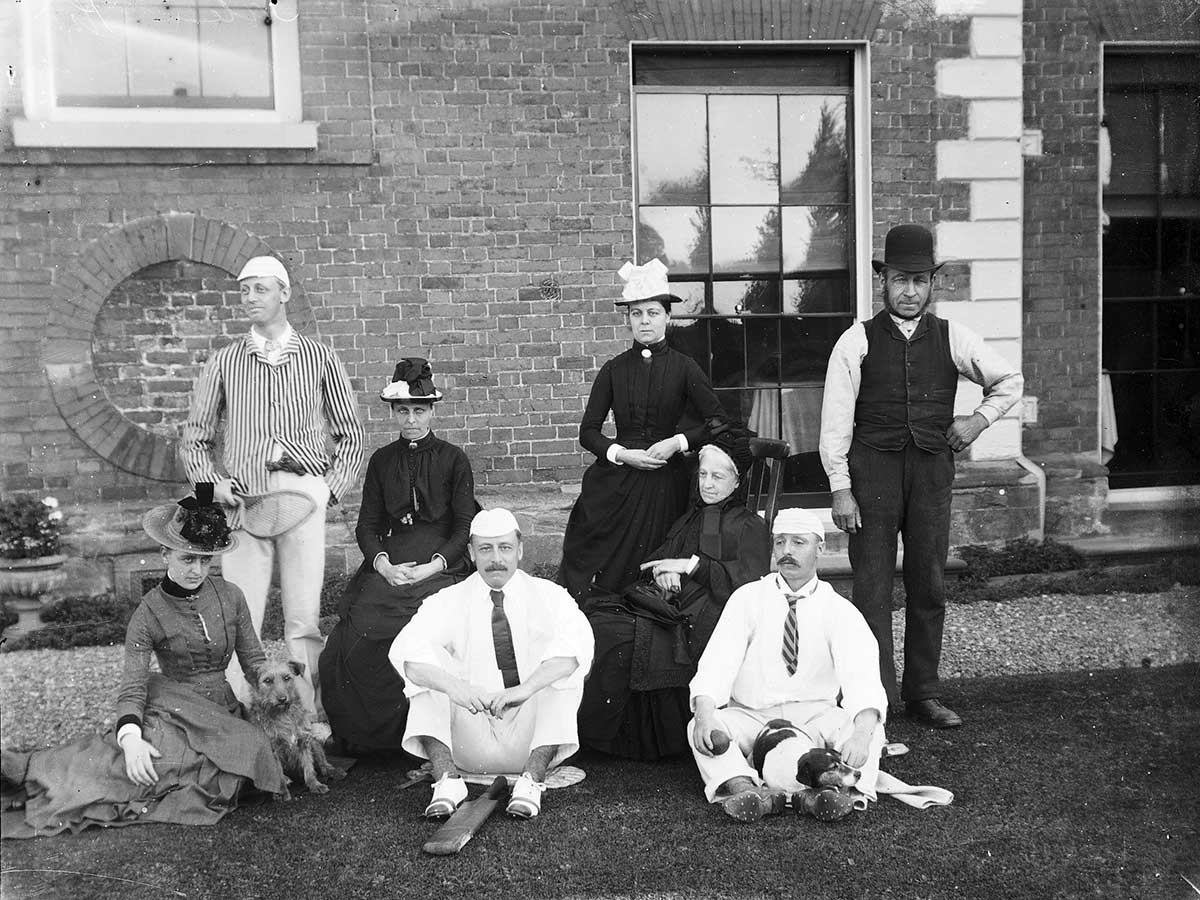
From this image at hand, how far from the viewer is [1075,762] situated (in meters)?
4.12

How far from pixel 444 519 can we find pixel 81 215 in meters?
2.98

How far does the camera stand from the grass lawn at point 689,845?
124 inches

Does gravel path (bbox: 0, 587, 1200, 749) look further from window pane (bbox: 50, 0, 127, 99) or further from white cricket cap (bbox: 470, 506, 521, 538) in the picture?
window pane (bbox: 50, 0, 127, 99)

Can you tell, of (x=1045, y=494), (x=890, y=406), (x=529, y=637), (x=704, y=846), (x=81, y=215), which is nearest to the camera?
(x=704, y=846)

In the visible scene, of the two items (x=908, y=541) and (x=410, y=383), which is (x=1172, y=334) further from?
(x=410, y=383)

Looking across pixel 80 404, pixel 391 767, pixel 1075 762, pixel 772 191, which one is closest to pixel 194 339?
pixel 80 404

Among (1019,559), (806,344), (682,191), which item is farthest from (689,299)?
(1019,559)

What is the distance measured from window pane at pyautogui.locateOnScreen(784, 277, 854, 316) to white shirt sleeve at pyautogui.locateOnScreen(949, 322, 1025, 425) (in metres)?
2.25

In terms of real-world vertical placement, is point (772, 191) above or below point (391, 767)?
above

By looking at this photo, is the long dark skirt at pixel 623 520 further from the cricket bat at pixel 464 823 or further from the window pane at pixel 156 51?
the window pane at pixel 156 51

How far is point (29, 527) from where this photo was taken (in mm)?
5648

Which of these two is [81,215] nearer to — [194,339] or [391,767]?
[194,339]

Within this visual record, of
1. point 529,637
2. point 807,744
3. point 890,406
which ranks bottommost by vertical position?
point 807,744

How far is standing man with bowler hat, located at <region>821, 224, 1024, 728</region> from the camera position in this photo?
15.2 ft
